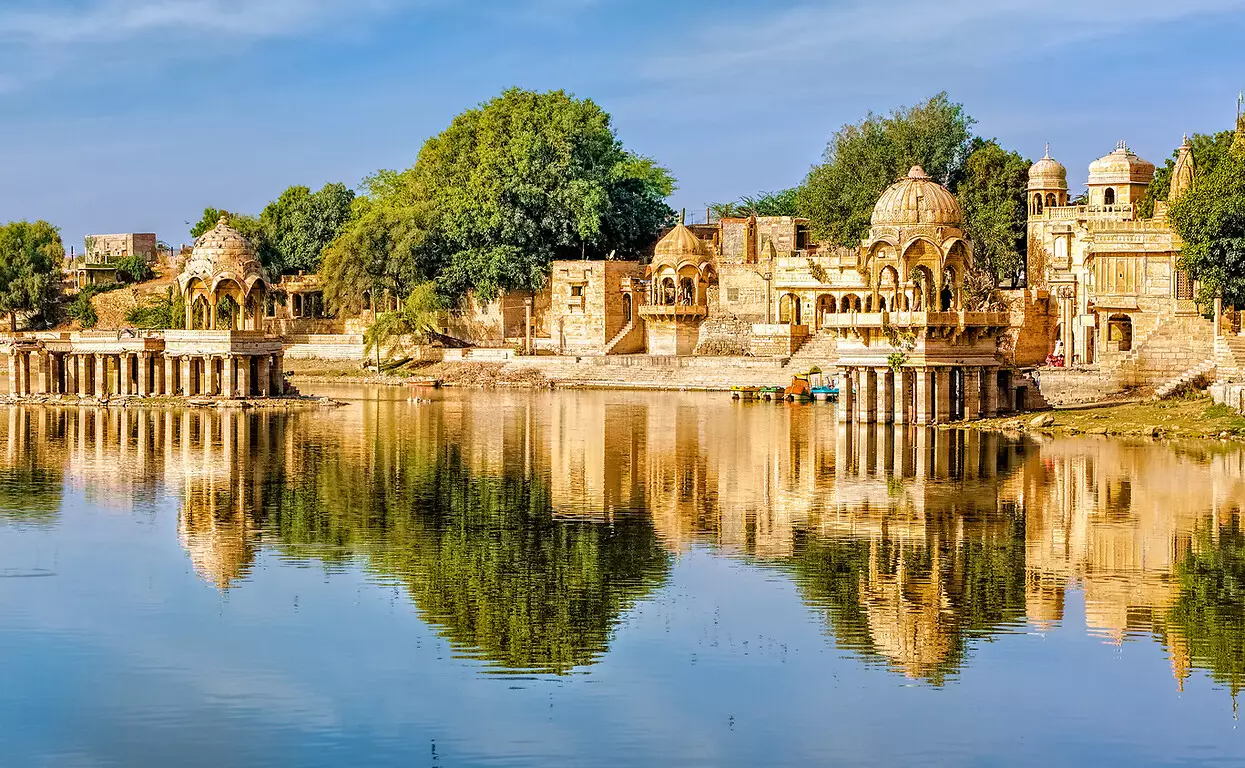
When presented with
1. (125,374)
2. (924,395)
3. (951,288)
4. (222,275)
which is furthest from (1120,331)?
(125,374)

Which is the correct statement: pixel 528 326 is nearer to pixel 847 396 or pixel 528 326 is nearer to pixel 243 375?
pixel 243 375

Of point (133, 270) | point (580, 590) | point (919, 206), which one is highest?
point (133, 270)

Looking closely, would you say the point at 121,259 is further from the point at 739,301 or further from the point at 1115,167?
the point at 1115,167

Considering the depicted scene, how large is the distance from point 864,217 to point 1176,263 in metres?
19.0

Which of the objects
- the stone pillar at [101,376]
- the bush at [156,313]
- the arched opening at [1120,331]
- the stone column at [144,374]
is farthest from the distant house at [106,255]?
the arched opening at [1120,331]

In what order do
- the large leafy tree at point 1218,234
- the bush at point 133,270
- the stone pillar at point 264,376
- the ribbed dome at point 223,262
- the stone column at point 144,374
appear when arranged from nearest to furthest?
the large leafy tree at point 1218,234, the ribbed dome at point 223,262, the stone pillar at point 264,376, the stone column at point 144,374, the bush at point 133,270

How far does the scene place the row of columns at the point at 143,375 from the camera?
53.6 m

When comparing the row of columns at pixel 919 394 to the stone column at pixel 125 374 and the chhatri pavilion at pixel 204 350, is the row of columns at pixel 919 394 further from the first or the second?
the stone column at pixel 125 374

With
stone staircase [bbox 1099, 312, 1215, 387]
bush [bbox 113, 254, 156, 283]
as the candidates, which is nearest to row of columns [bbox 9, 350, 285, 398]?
stone staircase [bbox 1099, 312, 1215, 387]

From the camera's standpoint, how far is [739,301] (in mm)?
67625

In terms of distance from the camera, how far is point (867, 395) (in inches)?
1722

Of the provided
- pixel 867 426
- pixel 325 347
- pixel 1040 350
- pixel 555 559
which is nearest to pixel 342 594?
pixel 555 559

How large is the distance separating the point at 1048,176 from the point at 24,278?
45940 millimetres

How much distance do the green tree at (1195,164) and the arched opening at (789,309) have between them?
11.5 meters
